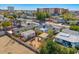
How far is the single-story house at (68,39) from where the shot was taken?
1791 mm

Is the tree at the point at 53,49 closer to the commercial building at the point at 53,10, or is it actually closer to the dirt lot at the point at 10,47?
the dirt lot at the point at 10,47

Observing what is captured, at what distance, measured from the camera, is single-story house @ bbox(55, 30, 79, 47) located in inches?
70.5

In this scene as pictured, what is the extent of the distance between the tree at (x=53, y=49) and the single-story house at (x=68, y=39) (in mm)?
49

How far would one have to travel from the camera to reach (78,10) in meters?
1.81

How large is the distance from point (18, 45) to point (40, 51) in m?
0.26

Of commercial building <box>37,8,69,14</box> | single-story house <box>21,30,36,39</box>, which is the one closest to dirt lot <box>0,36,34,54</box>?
single-story house <box>21,30,36,39</box>

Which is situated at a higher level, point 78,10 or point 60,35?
point 78,10

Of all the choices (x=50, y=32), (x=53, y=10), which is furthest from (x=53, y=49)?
(x=53, y=10)

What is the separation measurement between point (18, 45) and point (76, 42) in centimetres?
67

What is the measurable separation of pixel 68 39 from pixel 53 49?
21 centimetres

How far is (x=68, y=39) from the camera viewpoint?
5.89 feet
